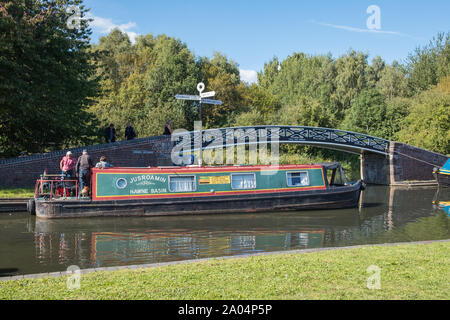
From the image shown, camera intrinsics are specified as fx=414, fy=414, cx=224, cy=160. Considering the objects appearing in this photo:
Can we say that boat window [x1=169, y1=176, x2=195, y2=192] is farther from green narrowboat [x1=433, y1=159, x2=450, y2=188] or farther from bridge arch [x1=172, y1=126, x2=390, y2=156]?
green narrowboat [x1=433, y1=159, x2=450, y2=188]

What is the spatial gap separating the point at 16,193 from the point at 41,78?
19.9 ft

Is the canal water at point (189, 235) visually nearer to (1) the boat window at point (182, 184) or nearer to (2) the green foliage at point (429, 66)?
(1) the boat window at point (182, 184)

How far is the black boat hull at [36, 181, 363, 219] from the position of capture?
48.2 ft

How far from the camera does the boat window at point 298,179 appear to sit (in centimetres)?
1688

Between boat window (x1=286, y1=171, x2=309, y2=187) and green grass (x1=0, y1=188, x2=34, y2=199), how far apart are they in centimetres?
1051

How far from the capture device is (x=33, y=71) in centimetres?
1962

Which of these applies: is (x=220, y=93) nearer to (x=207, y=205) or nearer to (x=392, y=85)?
(x=392, y=85)

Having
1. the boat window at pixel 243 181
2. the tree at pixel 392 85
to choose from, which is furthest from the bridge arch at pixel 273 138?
the tree at pixel 392 85

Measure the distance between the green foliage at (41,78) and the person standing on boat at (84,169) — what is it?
524 cm

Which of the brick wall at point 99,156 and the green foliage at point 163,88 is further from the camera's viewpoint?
the green foliage at point 163,88

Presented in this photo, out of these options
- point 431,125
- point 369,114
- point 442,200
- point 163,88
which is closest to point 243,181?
point 442,200

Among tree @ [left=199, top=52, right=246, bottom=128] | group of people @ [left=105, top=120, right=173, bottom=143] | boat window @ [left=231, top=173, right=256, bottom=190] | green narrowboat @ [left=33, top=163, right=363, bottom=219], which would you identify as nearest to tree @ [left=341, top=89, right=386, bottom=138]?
tree @ [left=199, top=52, right=246, bottom=128]

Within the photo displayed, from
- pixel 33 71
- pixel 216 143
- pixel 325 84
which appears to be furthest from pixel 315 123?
pixel 33 71

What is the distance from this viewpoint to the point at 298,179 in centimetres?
1698
